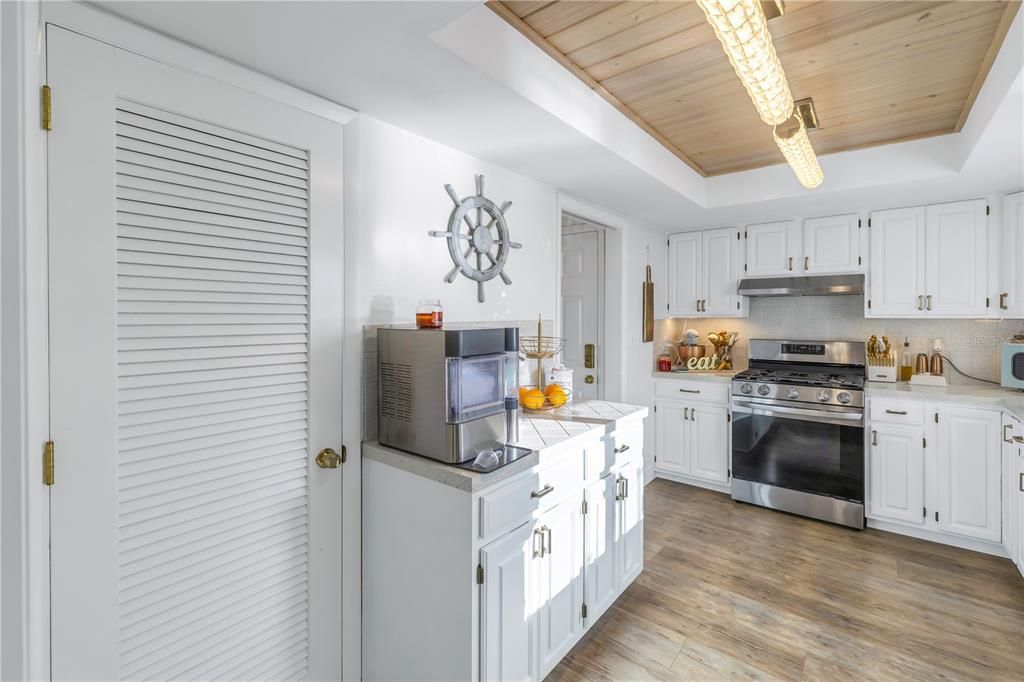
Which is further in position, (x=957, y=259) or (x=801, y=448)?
(x=801, y=448)

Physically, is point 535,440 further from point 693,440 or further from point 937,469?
point 937,469

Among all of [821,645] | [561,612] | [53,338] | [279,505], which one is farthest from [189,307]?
[821,645]

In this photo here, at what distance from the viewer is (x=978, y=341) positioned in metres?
3.42

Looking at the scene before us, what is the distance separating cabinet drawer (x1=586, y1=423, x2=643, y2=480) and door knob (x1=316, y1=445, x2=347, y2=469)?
1016 millimetres

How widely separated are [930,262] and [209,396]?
4.22 metres

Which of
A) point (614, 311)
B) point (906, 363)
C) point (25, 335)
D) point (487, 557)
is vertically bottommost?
point (487, 557)

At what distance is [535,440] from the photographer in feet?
6.47

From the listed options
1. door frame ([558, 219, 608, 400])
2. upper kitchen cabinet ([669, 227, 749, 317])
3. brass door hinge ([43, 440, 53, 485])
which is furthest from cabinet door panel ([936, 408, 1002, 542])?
brass door hinge ([43, 440, 53, 485])

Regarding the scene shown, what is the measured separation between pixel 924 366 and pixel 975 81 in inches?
86.0

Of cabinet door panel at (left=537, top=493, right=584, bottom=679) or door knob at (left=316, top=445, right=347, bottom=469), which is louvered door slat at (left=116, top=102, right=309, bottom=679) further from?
cabinet door panel at (left=537, top=493, right=584, bottom=679)

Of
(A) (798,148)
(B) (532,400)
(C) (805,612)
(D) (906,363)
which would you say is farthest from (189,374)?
(D) (906,363)

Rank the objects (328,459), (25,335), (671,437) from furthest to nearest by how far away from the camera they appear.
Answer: (671,437) < (328,459) < (25,335)

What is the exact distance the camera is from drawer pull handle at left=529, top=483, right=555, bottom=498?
1796 mm

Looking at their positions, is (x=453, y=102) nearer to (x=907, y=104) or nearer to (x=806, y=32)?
(x=806, y=32)
